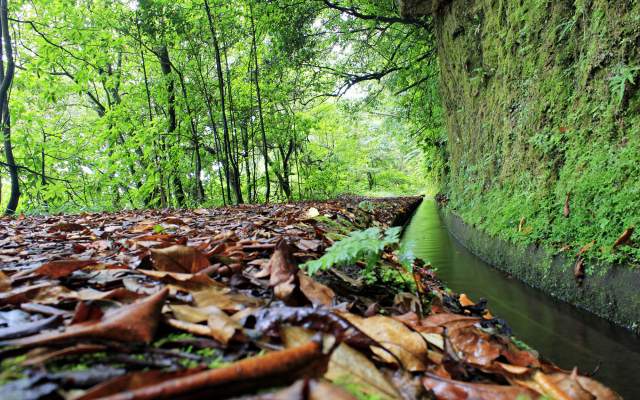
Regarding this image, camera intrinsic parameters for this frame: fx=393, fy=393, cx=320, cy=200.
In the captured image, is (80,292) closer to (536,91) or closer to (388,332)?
(388,332)

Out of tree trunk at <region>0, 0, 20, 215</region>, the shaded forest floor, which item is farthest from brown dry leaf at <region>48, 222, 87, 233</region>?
tree trunk at <region>0, 0, 20, 215</region>

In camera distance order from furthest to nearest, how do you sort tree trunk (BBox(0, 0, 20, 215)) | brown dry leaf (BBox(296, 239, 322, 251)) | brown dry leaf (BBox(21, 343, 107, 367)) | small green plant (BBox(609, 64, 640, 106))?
tree trunk (BBox(0, 0, 20, 215))
small green plant (BBox(609, 64, 640, 106))
brown dry leaf (BBox(296, 239, 322, 251))
brown dry leaf (BBox(21, 343, 107, 367))

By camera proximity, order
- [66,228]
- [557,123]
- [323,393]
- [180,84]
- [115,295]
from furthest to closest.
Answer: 1. [180,84]
2. [557,123]
3. [66,228]
4. [115,295]
5. [323,393]

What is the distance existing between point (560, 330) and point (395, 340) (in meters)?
2.15

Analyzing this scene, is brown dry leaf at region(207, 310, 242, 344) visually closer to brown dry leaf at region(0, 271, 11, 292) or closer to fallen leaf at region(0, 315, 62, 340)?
fallen leaf at region(0, 315, 62, 340)

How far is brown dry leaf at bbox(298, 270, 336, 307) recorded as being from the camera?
4.10 feet

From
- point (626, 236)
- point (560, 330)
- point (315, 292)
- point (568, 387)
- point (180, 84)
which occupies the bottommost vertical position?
point (560, 330)

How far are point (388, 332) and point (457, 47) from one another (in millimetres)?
7979

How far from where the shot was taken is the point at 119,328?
86 centimetres

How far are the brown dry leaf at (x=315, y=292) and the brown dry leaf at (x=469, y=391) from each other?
408mm

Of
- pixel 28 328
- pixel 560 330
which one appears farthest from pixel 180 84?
pixel 28 328

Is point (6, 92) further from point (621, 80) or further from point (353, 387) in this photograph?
point (621, 80)

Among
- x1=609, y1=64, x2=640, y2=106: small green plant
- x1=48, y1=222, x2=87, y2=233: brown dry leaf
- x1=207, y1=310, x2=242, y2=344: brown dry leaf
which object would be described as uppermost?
x1=609, y1=64, x2=640, y2=106: small green plant

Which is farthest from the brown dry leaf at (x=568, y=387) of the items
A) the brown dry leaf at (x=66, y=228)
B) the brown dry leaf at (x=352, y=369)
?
the brown dry leaf at (x=66, y=228)
